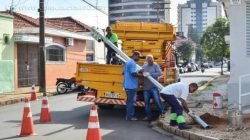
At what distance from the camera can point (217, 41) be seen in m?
60.8

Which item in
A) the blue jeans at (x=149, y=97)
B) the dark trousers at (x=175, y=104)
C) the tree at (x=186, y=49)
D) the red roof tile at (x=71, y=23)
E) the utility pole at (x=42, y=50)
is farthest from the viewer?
the tree at (x=186, y=49)

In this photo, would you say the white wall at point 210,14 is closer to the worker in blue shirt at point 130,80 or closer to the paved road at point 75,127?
the paved road at point 75,127

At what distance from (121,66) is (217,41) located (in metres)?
47.8

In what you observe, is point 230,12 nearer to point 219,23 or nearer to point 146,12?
point 219,23

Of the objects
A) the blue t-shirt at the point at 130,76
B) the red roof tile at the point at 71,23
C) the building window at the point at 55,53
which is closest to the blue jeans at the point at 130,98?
the blue t-shirt at the point at 130,76

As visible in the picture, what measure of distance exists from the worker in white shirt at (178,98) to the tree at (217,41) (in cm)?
4802


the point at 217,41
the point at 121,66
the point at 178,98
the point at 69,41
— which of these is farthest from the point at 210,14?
the point at 178,98

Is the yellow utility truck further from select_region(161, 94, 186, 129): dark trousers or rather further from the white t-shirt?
the white t-shirt

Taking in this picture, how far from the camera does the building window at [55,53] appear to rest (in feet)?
106

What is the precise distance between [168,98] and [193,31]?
130 meters

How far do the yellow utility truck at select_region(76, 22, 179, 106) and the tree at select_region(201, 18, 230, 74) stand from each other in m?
41.8

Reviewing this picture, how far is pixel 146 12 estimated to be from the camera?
75.0m

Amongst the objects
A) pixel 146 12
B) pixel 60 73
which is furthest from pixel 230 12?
pixel 146 12

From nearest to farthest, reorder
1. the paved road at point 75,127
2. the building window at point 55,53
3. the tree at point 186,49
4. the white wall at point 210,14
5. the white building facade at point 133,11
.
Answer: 1. the paved road at point 75,127
2. the building window at point 55,53
3. the white building facade at point 133,11
4. the tree at point 186,49
5. the white wall at point 210,14
